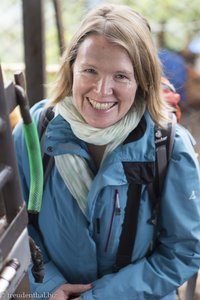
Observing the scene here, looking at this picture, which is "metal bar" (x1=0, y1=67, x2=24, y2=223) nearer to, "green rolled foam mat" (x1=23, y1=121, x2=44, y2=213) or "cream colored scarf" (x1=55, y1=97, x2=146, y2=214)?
"green rolled foam mat" (x1=23, y1=121, x2=44, y2=213)

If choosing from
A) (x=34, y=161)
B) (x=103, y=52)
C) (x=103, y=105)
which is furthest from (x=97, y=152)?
(x=34, y=161)

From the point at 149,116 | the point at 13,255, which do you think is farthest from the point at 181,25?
the point at 13,255

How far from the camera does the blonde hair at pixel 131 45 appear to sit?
1.41 metres

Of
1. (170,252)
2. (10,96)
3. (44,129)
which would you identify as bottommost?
(170,252)

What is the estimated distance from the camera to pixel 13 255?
2.79ft

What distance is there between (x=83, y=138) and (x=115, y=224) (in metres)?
0.33

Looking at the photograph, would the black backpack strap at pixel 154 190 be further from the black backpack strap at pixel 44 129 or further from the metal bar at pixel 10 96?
the metal bar at pixel 10 96

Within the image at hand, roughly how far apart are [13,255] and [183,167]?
0.82 meters

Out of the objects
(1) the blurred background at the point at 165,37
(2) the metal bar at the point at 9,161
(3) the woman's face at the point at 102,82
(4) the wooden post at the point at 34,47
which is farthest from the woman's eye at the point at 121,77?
Result: (1) the blurred background at the point at 165,37

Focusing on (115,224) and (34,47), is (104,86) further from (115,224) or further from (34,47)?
(34,47)

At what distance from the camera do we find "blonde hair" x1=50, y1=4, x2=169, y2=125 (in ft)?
4.63

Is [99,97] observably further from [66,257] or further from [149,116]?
[66,257]

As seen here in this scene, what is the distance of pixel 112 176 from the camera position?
4.80ft

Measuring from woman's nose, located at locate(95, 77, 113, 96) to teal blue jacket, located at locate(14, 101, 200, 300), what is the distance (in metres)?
0.19
